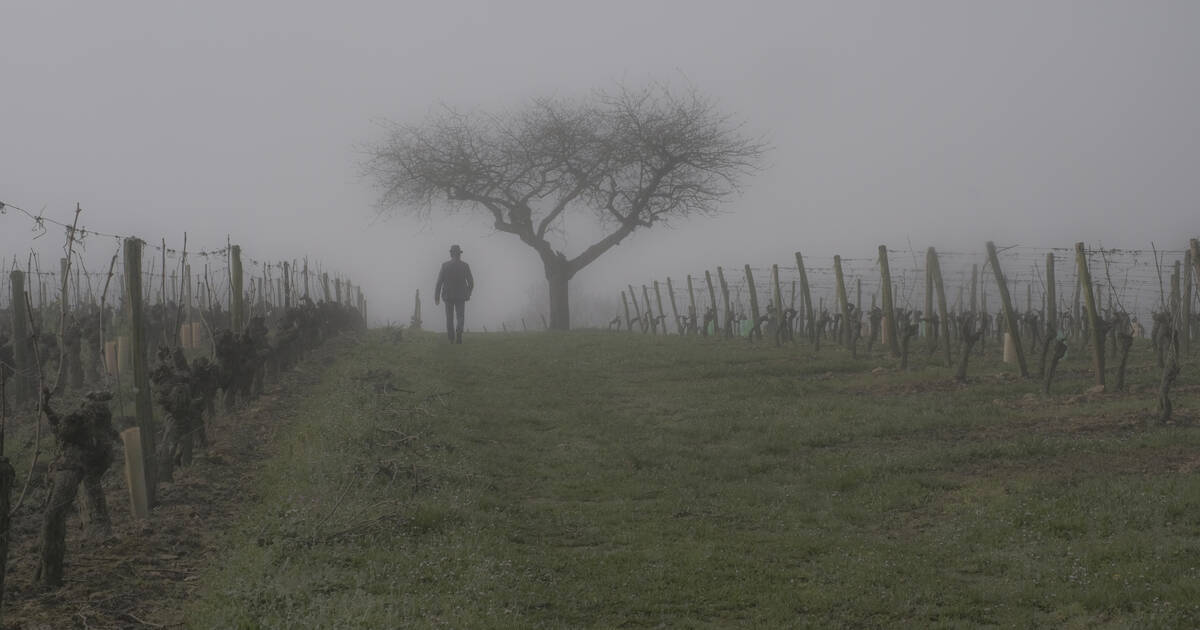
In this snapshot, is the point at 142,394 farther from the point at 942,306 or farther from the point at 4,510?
the point at 942,306

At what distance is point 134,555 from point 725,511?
5.09 meters

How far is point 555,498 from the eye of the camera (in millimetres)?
10352

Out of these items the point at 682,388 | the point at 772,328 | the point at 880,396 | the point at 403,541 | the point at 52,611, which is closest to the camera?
the point at 52,611

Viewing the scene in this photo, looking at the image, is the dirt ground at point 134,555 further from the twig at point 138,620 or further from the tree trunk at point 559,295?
the tree trunk at point 559,295

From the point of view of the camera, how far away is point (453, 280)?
82.8ft

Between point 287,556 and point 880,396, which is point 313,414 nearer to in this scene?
point 287,556

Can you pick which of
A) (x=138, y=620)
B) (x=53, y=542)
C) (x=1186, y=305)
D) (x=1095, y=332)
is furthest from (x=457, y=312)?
(x=138, y=620)

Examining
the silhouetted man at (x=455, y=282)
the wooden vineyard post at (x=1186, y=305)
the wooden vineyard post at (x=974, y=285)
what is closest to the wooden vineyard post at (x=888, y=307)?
the wooden vineyard post at (x=1186, y=305)

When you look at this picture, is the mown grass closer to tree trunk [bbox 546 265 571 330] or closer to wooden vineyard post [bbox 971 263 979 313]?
wooden vineyard post [bbox 971 263 979 313]

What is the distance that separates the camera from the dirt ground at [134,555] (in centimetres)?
626

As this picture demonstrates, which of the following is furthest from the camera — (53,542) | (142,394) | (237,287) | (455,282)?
(455,282)

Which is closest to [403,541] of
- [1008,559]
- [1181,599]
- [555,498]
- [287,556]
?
[287,556]

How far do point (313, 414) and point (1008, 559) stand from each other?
9.25 meters

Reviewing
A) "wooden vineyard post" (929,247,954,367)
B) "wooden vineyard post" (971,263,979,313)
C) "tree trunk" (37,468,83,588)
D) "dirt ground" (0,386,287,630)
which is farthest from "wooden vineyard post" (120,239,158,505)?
"wooden vineyard post" (971,263,979,313)
